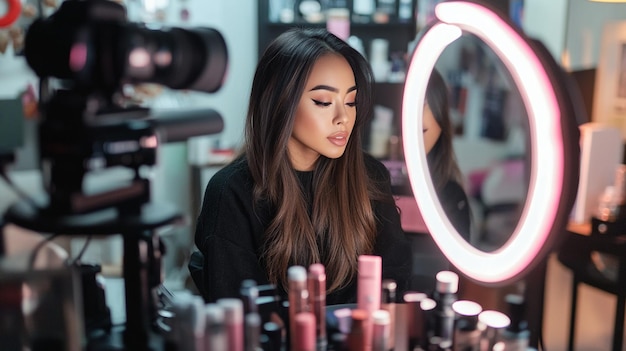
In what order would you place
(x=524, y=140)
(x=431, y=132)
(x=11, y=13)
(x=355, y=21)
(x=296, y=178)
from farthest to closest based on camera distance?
(x=355, y=21)
(x=11, y=13)
(x=431, y=132)
(x=296, y=178)
(x=524, y=140)

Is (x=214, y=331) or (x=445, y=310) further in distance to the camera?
(x=445, y=310)

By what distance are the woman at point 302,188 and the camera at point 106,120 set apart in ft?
1.23

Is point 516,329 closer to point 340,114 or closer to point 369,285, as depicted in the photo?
point 369,285

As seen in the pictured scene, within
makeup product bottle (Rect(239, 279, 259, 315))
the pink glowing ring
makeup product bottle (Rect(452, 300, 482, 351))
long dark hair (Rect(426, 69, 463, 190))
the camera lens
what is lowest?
makeup product bottle (Rect(452, 300, 482, 351))

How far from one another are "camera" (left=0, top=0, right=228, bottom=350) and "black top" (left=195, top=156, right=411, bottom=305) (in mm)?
376

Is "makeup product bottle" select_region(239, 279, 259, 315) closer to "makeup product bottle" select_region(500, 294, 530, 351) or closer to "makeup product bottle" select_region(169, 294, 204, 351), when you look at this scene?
"makeup product bottle" select_region(169, 294, 204, 351)

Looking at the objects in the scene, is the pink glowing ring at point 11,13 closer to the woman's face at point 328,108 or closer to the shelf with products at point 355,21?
the shelf with products at point 355,21

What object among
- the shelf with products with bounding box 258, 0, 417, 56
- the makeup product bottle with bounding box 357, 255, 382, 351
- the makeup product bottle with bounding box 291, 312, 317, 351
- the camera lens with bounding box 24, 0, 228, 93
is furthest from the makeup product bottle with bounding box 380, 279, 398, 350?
the shelf with products with bounding box 258, 0, 417, 56

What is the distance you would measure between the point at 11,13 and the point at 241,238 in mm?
1311

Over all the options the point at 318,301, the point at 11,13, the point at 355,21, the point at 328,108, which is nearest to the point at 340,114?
the point at 328,108

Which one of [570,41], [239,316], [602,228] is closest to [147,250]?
[239,316]

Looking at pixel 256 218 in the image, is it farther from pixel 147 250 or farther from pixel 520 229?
pixel 520 229

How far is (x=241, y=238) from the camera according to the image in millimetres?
1113

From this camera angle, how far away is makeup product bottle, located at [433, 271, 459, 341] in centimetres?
74
